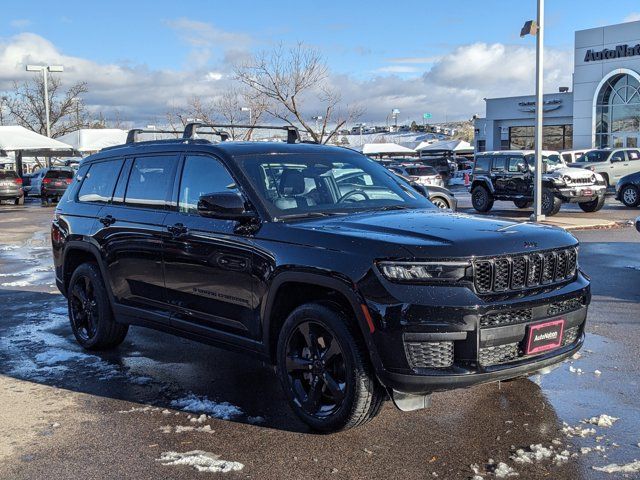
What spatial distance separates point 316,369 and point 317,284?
0.55 metres

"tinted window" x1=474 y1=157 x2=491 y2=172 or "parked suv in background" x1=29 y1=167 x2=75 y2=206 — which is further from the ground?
"tinted window" x1=474 y1=157 x2=491 y2=172

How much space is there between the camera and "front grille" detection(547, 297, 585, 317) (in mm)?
4408

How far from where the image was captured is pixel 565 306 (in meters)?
4.52

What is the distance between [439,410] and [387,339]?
1.20 metres

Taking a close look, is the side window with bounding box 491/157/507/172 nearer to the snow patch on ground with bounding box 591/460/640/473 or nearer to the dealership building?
the snow patch on ground with bounding box 591/460/640/473

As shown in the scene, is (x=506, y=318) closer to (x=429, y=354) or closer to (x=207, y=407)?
(x=429, y=354)

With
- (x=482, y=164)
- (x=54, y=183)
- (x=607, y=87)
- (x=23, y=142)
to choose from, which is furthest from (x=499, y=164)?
(x=23, y=142)

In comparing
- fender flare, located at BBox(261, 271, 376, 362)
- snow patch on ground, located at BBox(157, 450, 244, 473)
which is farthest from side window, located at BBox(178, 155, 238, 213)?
snow patch on ground, located at BBox(157, 450, 244, 473)

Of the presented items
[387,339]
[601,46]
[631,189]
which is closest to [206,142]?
[387,339]

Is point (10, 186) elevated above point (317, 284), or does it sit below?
below

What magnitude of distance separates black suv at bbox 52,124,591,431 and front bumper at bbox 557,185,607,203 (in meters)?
15.3

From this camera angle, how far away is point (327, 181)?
546 cm

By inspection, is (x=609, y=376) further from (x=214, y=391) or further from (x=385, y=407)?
(x=214, y=391)

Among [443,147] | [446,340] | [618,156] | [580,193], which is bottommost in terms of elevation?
[580,193]
